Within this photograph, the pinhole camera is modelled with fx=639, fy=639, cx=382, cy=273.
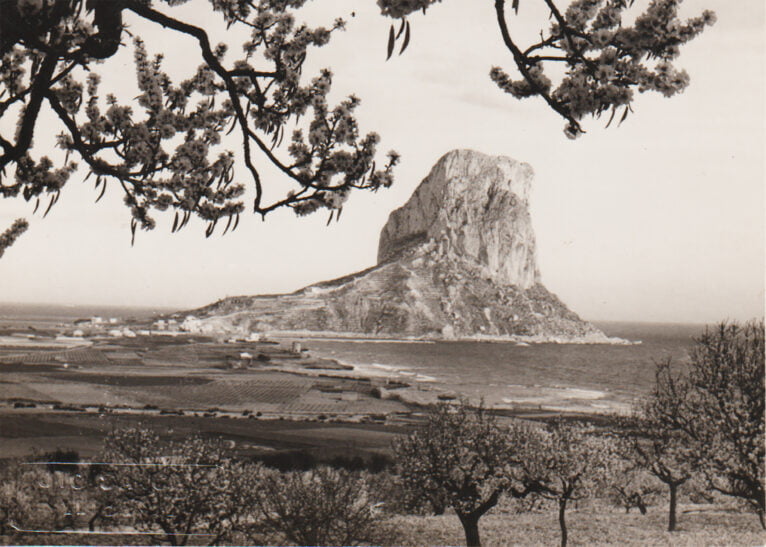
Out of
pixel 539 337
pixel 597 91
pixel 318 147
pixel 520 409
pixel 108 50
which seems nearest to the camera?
pixel 597 91

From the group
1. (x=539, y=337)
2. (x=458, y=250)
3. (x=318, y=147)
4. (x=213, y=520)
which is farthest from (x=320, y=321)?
(x=318, y=147)

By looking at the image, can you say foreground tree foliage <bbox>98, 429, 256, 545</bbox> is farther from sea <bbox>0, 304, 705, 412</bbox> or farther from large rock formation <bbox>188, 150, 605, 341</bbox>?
sea <bbox>0, 304, 705, 412</bbox>

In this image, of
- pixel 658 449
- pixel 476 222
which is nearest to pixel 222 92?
pixel 658 449

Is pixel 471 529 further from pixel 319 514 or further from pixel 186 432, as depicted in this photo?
pixel 186 432

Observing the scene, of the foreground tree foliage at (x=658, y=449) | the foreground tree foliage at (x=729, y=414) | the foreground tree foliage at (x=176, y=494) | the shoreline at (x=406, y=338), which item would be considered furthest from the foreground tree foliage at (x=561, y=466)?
the shoreline at (x=406, y=338)

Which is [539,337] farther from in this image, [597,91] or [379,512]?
[597,91]

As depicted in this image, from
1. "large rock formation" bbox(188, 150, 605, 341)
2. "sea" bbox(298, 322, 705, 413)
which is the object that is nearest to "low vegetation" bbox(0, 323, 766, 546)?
"large rock formation" bbox(188, 150, 605, 341)

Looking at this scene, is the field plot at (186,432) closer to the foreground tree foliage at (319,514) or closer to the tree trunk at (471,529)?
the foreground tree foliage at (319,514)
